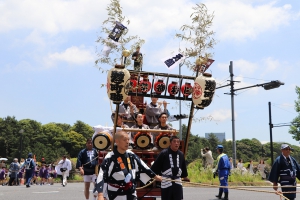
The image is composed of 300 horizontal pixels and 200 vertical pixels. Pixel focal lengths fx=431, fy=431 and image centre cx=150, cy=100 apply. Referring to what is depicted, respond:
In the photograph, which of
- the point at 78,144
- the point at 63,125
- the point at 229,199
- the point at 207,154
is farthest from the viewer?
the point at 63,125

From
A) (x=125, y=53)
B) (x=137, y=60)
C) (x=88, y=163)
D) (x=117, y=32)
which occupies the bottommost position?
(x=88, y=163)

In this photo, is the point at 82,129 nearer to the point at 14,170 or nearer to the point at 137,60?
the point at 14,170

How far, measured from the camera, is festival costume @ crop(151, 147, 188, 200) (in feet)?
27.3

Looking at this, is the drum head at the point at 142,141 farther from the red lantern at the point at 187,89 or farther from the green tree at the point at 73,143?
the green tree at the point at 73,143

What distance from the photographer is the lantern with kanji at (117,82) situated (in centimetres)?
981

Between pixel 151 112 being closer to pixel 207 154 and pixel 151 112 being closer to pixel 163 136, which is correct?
pixel 163 136

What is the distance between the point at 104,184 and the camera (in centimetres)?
619

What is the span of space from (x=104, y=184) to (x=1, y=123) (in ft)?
226

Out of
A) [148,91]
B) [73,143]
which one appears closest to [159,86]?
[148,91]

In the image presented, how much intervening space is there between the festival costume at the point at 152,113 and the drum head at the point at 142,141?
1.45 m

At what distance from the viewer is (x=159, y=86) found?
455 inches

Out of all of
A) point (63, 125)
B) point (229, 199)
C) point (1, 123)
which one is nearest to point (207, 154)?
point (229, 199)

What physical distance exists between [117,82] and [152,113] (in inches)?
91.2

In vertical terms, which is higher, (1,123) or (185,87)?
(1,123)
